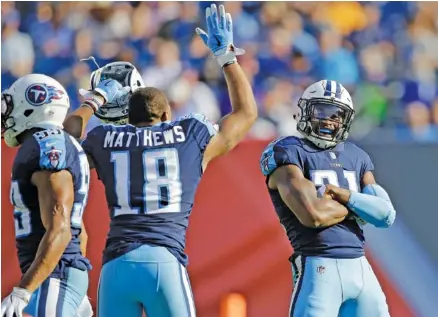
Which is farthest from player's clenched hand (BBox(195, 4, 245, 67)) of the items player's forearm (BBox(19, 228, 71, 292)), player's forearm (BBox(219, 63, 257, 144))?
player's forearm (BBox(19, 228, 71, 292))

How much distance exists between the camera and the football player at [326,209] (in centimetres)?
493

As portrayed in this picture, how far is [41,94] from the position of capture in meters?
4.88

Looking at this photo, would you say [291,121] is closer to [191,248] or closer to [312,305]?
[191,248]

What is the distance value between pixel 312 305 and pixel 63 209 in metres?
1.42

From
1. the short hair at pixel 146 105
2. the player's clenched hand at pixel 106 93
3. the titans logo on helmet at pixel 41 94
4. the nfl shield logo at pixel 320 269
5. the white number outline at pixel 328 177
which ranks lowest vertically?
the nfl shield logo at pixel 320 269

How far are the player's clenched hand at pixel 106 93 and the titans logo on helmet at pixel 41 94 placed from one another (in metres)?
0.45

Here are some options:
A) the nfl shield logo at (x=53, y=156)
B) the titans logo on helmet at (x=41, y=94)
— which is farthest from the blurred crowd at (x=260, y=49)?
the nfl shield logo at (x=53, y=156)

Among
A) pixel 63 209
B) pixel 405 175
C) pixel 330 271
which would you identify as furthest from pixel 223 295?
pixel 63 209

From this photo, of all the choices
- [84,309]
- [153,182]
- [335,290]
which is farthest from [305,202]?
[84,309]

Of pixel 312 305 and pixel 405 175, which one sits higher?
pixel 405 175

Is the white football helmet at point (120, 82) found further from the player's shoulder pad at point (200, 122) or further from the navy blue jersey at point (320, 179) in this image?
the navy blue jersey at point (320, 179)

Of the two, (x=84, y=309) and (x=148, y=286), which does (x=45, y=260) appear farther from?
(x=84, y=309)

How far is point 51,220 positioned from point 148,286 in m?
0.59

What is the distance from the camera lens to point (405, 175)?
7.41 metres
